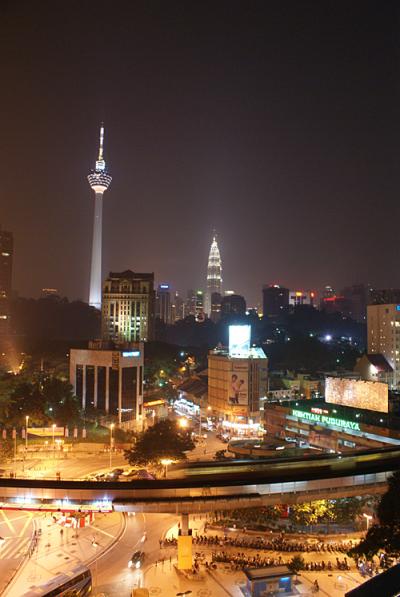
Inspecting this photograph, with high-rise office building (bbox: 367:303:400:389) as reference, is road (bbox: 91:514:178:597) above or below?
below

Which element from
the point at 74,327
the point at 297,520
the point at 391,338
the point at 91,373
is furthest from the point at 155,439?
the point at 74,327

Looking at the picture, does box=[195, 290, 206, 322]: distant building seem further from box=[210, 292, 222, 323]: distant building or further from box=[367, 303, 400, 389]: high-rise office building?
box=[367, 303, 400, 389]: high-rise office building

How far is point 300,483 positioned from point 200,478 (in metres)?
3.32

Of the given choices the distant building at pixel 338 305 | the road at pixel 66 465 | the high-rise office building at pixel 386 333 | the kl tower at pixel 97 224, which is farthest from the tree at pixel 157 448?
the distant building at pixel 338 305

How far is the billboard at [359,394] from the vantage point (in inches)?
1085

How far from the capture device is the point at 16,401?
112 feet

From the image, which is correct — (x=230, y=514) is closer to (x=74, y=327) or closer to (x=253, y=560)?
(x=253, y=560)

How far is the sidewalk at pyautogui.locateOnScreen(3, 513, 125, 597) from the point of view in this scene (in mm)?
15602

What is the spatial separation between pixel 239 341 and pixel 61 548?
25.1 meters

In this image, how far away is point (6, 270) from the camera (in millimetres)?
86375

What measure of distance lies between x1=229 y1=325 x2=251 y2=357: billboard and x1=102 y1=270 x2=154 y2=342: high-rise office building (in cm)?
4161

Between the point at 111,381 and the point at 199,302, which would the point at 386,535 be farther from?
the point at 199,302

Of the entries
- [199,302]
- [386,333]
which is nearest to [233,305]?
[199,302]

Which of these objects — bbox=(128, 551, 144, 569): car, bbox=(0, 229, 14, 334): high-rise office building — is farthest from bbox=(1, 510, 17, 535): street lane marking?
bbox=(0, 229, 14, 334): high-rise office building
